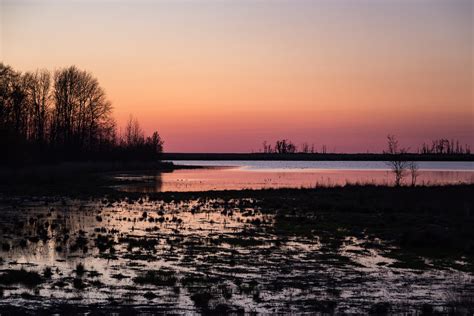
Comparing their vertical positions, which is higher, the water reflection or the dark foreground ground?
the water reflection

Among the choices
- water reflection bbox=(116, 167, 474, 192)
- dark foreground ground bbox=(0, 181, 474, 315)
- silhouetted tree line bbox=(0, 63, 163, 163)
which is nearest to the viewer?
dark foreground ground bbox=(0, 181, 474, 315)

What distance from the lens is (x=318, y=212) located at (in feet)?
101

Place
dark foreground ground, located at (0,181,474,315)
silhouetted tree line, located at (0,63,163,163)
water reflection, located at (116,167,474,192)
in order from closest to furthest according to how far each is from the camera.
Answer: dark foreground ground, located at (0,181,474,315) < water reflection, located at (116,167,474,192) < silhouetted tree line, located at (0,63,163,163)

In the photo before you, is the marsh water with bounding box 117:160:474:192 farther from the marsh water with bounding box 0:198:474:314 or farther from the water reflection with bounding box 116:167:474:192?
the marsh water with bounding box 0:198:474:314

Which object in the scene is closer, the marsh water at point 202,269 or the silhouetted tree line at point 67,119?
the marsh water at point 202,269

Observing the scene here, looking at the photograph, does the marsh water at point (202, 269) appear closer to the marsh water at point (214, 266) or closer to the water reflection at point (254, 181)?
the marsh water at point (214, 266)

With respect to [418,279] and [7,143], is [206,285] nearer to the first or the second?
[418,279]

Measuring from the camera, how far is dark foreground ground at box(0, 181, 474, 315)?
11180mm

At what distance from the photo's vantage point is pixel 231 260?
1595 cm

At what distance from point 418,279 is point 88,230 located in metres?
12.7

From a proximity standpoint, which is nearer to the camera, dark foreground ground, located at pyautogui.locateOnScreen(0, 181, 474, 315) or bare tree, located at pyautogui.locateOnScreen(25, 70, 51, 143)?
dark foreground ground, located at pyautogui.locateOnScreen(0, 181, 474, 315)

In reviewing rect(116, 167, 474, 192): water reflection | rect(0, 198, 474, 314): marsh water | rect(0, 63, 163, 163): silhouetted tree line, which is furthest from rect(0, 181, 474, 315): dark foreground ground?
rect(0, 63, 163, 163): silhouetted tree line

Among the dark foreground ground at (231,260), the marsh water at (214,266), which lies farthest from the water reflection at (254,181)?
the marsh water at (214,266)

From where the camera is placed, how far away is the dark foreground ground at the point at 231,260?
1118 cm
